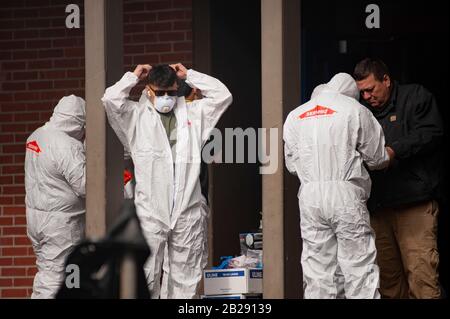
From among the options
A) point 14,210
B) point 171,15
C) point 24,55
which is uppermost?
point 171,15

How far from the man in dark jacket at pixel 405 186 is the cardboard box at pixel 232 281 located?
38.0 inches

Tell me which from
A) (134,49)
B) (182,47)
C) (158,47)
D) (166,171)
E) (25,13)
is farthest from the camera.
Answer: (25,13)

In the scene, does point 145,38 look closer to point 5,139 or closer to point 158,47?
point 158,47

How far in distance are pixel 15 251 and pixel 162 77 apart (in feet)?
9.85

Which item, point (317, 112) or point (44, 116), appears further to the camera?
point (44, 116)

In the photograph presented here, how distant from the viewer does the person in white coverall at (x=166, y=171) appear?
27.0ft

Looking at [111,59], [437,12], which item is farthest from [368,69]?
[437,12]

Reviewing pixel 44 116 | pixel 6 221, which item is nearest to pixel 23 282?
pixel 6 221

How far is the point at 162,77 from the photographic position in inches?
331

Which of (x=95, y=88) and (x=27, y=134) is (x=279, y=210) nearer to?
(x=95, y=88)

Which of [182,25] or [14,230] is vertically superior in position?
[182,25]

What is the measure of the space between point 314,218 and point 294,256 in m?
0.48

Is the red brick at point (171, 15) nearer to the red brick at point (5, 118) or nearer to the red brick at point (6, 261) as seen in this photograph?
the red brick at point (5, 118)

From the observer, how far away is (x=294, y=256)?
829cm
